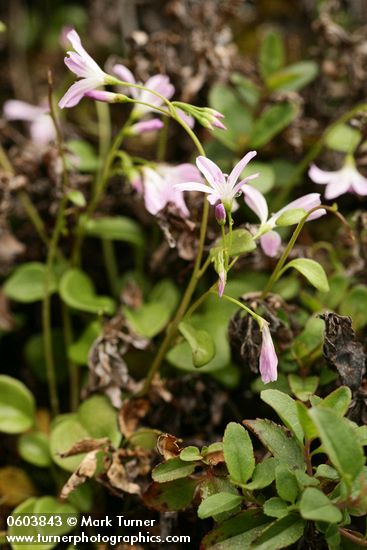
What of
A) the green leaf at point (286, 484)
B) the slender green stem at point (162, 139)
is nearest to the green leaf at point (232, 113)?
the slender green stem at point (162, 139)

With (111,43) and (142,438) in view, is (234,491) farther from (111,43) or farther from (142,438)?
(111,43)

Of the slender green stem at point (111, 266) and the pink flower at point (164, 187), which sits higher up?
the pink flower at point (164, 187)

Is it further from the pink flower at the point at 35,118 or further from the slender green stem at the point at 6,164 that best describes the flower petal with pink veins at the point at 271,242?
the pink flower at the point at 35,118

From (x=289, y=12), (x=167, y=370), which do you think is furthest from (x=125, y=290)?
(x=289, y=12)

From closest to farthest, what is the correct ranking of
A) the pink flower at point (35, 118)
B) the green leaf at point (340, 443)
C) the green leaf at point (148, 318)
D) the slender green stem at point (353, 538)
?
1. the green leaf at point (340, 443)
2. the slender green stem at point (353, 538)
3. the green leaf at point (148, 318)
4. the pink flower at point (35, 118)

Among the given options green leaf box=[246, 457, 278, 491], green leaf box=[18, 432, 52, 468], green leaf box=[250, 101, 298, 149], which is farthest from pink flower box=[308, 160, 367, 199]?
green leaf box=[18, 432, 52, 468]

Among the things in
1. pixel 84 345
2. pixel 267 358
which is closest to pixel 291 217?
pixel 267 358

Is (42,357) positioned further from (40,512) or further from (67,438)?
(40,512)
